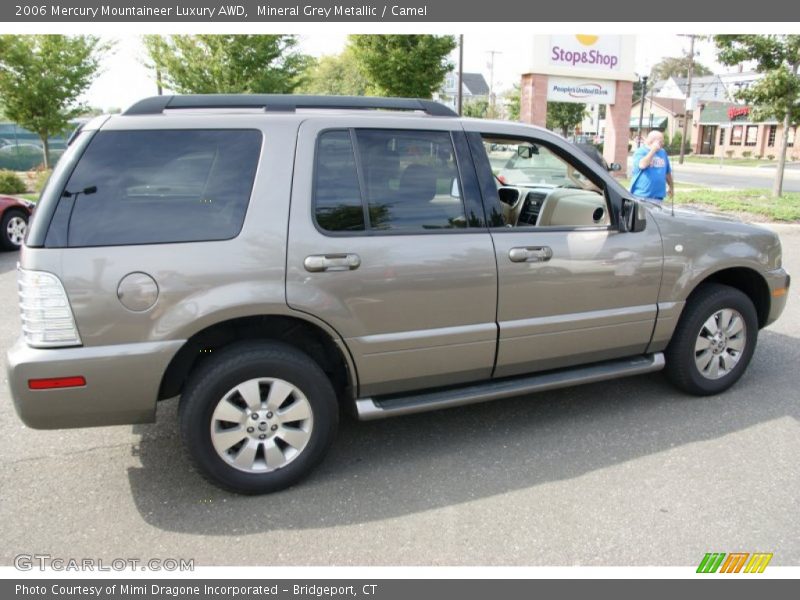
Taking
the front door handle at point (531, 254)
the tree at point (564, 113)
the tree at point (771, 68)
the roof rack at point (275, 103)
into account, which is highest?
the tree at point (564, 113)

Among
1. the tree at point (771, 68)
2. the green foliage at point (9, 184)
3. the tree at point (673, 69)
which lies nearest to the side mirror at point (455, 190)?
the tree at point (771, 68)

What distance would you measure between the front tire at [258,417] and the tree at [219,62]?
1460 cm

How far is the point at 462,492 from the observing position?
3.25 meters

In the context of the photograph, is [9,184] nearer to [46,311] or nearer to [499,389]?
[46,311]

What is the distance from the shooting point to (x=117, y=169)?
2.88 metres

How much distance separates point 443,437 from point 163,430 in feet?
5.78

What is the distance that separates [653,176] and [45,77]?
1650cm

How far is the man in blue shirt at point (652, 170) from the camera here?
7324 millimetres

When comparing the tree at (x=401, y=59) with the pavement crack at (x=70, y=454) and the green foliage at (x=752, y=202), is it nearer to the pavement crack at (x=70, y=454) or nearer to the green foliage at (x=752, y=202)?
the green foliage at (x=752, y=202)

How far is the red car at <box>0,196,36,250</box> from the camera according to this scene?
973cm

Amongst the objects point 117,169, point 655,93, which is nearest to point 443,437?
point 117,169

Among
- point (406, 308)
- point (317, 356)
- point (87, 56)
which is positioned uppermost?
point (87, 56)

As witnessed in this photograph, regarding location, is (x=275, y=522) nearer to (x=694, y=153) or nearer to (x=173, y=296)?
(x=173, y=296)

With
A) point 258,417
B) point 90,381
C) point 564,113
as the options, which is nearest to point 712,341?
point 258,417
